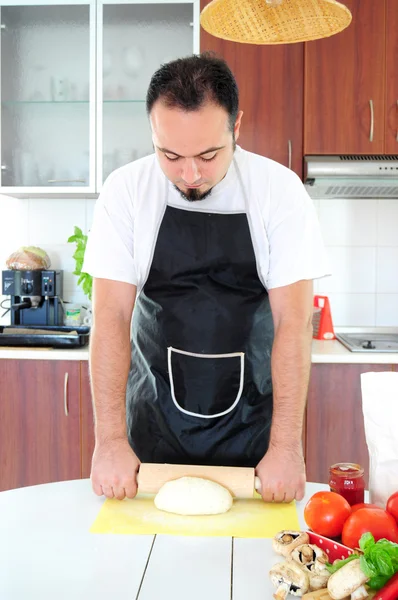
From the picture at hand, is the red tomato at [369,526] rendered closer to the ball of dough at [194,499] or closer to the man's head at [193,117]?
the ball of dough at [194,499]

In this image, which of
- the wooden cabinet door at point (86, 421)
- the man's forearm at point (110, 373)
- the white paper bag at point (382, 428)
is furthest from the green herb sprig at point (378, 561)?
the wooden cabinet door at point (86, 421)

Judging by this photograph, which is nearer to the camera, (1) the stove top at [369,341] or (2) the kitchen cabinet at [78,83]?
(1) the stove top at [369,341]

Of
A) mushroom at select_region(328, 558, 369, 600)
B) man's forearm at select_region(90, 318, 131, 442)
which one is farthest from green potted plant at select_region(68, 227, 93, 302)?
mushroom at select_region(328, 558, 369, 600)

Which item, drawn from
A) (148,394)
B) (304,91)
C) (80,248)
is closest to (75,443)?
(80,248)

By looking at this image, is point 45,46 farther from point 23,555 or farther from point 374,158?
point 23,555

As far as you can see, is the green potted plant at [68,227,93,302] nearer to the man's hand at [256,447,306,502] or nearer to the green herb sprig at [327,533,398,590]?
the man's hand at [256,447,306,502]

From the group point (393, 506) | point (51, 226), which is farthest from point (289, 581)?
point (51, 226)

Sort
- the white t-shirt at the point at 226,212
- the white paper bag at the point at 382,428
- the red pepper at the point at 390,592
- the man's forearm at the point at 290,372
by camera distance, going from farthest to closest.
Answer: the white t-shirt at the point at 226,212, the man's forearm at the point at 290,372, the white paper bag at the point at 382,428, the red pepper at the point at 390,592

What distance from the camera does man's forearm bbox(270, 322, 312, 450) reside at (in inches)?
55.0

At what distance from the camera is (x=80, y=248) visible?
2805 millimetres

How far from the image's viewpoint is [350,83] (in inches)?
105

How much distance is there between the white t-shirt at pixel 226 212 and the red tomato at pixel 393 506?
0.58 metres

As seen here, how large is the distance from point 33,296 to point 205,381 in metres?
1.52

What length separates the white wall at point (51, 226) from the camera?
309 centimetres
